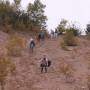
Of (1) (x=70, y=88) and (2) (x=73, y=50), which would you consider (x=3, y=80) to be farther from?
(2) (x=73, y=50)

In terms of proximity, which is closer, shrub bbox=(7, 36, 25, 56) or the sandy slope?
the sandy slope

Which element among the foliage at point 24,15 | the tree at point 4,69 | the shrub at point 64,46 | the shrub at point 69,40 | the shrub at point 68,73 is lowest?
the shrub at point 68,73

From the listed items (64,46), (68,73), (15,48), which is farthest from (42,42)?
(68,73)

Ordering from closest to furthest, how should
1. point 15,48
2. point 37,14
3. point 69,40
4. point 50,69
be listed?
point 50,69 → point 15,48 → point 69,40 → point 37,14

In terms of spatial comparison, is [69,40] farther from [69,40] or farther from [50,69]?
[50,69]

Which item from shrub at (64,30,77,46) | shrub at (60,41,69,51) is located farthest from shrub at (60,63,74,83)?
shrub at (64,30,77,46)

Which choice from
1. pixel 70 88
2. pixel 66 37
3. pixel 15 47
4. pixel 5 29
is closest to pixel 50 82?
pixel 70 88

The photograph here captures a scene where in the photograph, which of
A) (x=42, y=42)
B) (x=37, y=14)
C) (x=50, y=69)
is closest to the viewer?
(x=50, y=69)

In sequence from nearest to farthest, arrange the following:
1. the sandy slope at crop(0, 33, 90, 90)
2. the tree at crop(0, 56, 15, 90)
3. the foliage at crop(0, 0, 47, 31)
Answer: the tree at crop(0, 56, 15, 90)
the sandy slope at crop(0, 33, 90, 90)
the foliage at crop(0, 0, 47, 31)

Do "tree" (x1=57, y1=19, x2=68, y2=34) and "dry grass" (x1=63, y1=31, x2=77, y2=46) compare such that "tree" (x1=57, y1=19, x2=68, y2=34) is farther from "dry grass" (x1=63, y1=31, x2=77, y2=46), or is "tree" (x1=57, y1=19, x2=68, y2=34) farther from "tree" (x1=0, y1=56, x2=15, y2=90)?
"tree" (x1=0, y1=56, x2=15, y2=90)

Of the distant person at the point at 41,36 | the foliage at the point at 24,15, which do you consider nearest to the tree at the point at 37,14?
the foliage at the point at 24,15

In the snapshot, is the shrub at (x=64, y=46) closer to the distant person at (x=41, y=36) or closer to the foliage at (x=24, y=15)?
the distant person at (x=41, y=36)

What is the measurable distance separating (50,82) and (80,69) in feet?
18.2

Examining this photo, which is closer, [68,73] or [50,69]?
[68,73]
